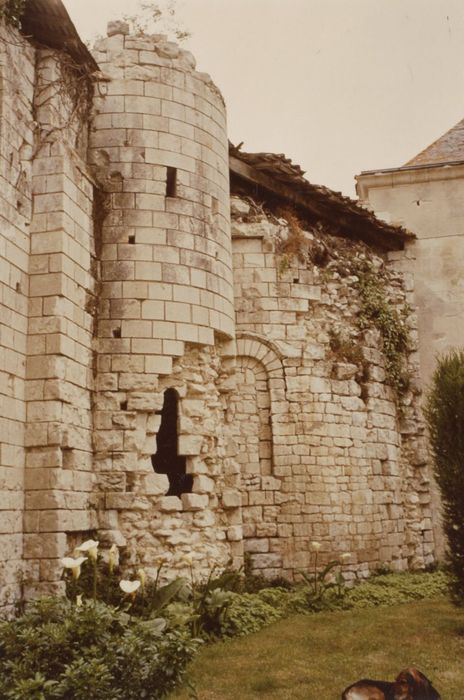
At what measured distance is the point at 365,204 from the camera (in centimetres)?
1616

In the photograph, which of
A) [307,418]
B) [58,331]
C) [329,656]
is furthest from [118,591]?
[307,418]

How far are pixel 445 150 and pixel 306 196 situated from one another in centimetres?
518

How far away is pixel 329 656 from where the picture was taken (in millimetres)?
7621

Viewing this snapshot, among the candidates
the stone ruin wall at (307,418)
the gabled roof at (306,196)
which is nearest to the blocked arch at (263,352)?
the stone ruin wall at (307,418)

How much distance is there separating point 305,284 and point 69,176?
4910mm

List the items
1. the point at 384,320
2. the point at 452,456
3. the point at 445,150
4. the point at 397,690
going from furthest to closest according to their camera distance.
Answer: the point at 445,150 → the point at 384,320 → the point at 452,456 → the point at 397,690

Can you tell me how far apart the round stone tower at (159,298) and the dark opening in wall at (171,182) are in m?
0.02

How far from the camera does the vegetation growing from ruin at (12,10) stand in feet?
27.0

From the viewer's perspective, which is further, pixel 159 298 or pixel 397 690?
pixel 159 298

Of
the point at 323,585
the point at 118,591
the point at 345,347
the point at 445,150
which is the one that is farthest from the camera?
the point at 445,150

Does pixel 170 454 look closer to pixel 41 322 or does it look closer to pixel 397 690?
pixel 41 322

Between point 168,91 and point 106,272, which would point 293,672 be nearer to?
point 106,272

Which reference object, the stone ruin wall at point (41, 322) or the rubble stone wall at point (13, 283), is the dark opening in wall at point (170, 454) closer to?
the stone ruin wall at point (41, 322)

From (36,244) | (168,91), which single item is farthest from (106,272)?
(168,91)
